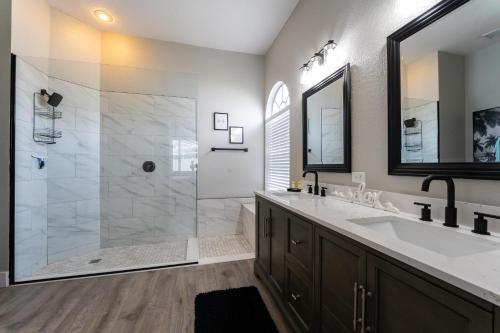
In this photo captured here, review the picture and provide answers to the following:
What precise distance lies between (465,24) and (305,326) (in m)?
1.67

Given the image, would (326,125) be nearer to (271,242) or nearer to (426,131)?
(426,131)

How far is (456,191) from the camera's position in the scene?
99 cm

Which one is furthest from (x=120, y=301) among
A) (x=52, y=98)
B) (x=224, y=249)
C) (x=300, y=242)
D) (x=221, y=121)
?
(x=221, y=121)

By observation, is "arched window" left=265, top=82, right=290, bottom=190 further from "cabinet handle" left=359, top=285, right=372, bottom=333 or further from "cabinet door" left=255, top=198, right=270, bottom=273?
"cabinet handle" left=359, top=285, right=372, bottom=333

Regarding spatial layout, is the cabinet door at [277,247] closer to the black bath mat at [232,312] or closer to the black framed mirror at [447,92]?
the black bath mat at [232,312]

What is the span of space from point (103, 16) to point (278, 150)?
9.01ft

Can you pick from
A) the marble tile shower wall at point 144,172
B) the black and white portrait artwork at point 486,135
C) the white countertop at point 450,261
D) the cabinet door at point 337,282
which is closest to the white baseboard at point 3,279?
the marble tile shower wall at point 144,172

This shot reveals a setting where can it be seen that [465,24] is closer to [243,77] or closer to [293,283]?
[293,283]

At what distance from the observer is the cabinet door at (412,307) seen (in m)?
0.50

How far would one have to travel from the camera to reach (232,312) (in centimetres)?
165

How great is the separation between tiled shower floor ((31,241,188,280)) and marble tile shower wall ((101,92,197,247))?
6.2 inches

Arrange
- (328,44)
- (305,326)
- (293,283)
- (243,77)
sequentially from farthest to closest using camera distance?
(243,77), (328,44), (293,283), (305,326)

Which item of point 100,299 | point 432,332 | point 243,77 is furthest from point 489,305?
point 243,77

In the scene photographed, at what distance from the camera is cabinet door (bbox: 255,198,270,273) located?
1867 millimetres
